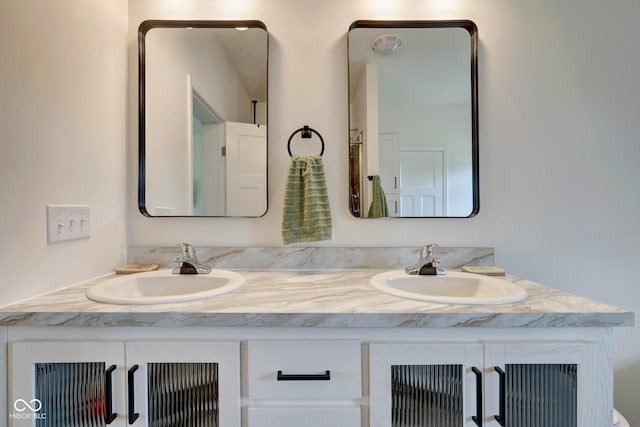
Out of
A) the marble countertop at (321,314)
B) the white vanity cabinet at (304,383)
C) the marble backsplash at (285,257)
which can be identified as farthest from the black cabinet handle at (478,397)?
the marble backsplash at (285,257)

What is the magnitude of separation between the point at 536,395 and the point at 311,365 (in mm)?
571

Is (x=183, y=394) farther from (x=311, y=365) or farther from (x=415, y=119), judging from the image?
(x=415, y=119)

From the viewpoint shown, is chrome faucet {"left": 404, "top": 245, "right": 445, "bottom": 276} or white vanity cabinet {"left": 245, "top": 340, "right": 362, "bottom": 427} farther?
chrome faucet {"left": 404, "top": 245, "right": 445, "bottom": 276}

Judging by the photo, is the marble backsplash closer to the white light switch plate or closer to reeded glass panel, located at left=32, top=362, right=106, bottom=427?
the white light switch plate

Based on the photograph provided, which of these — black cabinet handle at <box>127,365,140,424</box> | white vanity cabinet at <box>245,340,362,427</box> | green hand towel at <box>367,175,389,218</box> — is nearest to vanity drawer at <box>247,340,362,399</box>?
white vanity cabinet at <box>245,340,362,427</box>

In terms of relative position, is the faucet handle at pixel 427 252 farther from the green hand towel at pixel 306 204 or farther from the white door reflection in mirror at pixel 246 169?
the white door reflection in mirror at pixel 246 169

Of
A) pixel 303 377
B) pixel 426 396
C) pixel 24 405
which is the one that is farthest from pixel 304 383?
pixel 24 405

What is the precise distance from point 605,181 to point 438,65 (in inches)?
34.3

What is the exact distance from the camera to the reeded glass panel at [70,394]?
72 centimetres

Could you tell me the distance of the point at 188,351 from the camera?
2.34ft

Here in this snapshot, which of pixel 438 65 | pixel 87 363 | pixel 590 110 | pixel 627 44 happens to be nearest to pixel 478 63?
pixel 438 65

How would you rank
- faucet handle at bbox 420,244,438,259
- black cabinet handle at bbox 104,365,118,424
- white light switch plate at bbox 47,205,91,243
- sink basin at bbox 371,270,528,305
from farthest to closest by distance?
faucet handle at bbox 420,244,438,259 → sink basin at bbox 371,270,528,305 → white light switch plate at bbox 47,205,91,243 → black cabinet handle at bbox 104,365,118,424

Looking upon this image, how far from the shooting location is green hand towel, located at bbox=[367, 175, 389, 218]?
1.25 m

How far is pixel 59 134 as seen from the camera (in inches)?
36.3
